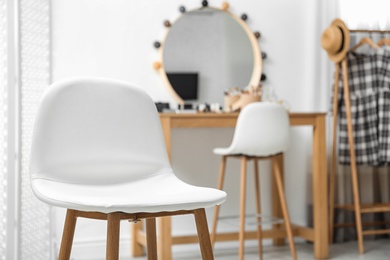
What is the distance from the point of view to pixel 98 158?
2182 millimetres

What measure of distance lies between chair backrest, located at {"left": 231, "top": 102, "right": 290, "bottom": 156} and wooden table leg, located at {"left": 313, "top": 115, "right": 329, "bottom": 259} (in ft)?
1.58

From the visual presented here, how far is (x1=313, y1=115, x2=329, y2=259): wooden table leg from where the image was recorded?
371 cm

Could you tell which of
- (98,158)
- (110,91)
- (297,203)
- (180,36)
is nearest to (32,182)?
(98,158)

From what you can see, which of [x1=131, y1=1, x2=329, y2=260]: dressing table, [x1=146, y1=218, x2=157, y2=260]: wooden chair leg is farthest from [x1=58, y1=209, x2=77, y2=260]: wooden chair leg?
[x1=131, y1=1, x2=329, y2=260]: dressing table

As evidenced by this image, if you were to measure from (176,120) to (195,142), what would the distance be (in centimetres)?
62

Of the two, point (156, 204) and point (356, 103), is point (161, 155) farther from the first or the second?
point (356, 103)

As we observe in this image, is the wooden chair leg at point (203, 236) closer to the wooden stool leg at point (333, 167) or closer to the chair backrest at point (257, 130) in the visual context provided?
the chair backrest at point (257, 130)

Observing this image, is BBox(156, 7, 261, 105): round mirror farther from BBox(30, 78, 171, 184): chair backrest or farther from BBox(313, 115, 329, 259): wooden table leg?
BBox(30, 78, 171, 184): chair backrest

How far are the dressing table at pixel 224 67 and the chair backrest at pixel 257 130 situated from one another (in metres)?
0.35

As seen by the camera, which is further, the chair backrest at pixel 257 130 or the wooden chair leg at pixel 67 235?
the chair backrest at pixel 257 130

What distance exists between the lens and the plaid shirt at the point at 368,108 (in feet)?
12.9

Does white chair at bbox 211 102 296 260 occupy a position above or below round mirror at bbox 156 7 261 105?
below

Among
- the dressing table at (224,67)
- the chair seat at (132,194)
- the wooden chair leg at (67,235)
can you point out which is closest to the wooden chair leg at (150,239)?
the chair seat at (132,194)

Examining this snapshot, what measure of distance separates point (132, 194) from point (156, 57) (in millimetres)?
1967
